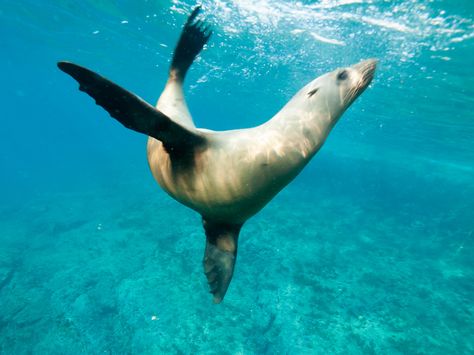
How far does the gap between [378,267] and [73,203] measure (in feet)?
56.6

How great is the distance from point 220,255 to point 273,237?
28.6ft

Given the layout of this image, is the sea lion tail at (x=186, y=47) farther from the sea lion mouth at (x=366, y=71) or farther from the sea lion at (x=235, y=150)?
the sea lion mouth at (x=366, y=71)

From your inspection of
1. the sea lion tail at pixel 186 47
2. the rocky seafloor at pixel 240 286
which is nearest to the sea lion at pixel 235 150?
the sea lion tail at pixel 186 47

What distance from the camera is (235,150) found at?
2279 mm

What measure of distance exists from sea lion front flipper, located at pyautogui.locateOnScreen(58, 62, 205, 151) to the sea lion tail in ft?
6.16

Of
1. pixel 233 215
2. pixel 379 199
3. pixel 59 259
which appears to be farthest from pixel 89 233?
pixel 379 199

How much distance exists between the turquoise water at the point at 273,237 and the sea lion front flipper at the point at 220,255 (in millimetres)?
4183

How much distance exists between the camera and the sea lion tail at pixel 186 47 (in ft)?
12.3

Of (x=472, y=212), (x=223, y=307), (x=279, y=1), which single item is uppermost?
(x=279, y=1)

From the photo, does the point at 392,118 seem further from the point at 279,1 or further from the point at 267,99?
the point at 279,1

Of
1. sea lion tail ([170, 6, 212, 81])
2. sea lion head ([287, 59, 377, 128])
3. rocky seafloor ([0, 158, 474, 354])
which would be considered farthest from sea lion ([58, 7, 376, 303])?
rocky seafloor ([0, 158, 474, 354])

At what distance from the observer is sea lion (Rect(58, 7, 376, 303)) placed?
2.04 meters

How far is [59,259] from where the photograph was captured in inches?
411

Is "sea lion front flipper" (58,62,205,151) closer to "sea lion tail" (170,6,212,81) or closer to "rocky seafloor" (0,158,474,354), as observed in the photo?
"sea lion tail" (170,6,212,81)
